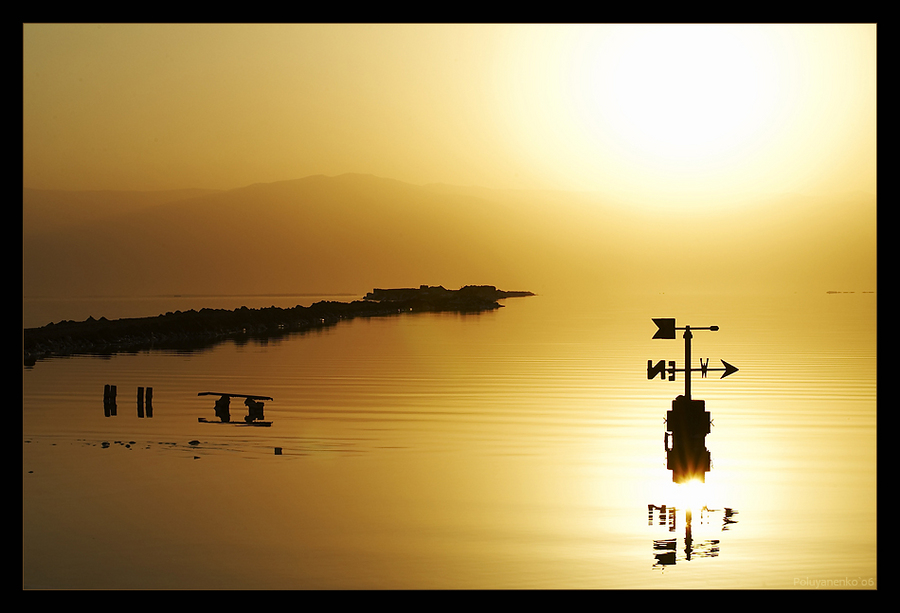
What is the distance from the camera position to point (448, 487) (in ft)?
48.6

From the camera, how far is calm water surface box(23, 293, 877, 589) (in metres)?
10.9

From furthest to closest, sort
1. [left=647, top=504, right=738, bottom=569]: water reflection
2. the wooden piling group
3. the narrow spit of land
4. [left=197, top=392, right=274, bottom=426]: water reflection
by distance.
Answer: the narrow spit of land, the wooden piling group, [left=197, top=392, right=274, bottom=426]: water reflection, [left=647, top=504, right=738, bottom=569]: water reflection

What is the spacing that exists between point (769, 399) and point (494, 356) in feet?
54.1

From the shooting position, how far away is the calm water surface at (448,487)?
35.7 feet

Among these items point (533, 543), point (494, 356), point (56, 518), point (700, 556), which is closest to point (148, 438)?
point (56, 518)

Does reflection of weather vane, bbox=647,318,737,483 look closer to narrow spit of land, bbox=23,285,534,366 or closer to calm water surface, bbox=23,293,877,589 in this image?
calm water surface, bbox=23,293,877,589

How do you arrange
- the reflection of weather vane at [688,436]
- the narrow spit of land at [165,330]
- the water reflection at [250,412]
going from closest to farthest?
the reflection of weather vane at [688,436] < the water reflection at [250,412] < the narrow spit of land at [165,330]

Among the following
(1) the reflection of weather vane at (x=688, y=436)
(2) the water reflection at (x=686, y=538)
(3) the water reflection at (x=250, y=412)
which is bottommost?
(2) the water reflection at (x=686, y=538)

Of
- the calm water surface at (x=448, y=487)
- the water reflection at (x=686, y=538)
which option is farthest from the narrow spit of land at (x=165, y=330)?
the water reflection at (x=686, y=538)

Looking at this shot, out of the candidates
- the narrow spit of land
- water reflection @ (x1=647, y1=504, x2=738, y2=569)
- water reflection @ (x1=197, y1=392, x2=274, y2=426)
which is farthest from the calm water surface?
the narrow spit of land

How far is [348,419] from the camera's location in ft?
71.2

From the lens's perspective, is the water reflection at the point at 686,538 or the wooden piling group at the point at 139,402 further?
the wooden piling group at the point at 139,402

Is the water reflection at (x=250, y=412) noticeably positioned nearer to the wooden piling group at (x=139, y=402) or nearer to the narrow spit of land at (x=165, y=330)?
the wooden piling group at (x=139, y=402)
